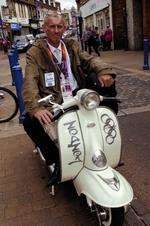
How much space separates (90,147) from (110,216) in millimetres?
554

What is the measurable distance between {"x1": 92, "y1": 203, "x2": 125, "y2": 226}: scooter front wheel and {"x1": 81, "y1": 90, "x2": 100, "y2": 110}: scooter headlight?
0.78m

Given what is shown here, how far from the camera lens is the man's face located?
3.65m

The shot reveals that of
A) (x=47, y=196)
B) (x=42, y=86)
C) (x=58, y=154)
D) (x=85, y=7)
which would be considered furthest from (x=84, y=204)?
(x=85, y=7)

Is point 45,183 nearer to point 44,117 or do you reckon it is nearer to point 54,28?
point 44,117

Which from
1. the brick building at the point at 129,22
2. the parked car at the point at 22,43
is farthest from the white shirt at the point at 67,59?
the parked car at the point at 22,43

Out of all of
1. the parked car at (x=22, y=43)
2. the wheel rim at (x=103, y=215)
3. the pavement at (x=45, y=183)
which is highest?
the wheel rim at (x=103, y=215)

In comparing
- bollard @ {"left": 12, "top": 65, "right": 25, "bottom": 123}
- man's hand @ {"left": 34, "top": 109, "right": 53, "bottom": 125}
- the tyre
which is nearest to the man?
man's hand @ {"left": 34, "top": 109, "right": 53, "bottom": 125}

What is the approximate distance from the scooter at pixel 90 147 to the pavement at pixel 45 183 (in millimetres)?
Result: 429

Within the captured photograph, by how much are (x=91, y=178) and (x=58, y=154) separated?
1.42 ft

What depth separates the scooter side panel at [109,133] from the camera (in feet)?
10.7

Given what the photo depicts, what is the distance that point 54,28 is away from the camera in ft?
12.0

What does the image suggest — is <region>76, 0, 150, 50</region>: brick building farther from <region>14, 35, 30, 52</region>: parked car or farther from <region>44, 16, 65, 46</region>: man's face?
<region>44, 16, 65, 46</region>: man's face

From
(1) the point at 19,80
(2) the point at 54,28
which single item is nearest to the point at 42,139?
(2) the point at 54,28

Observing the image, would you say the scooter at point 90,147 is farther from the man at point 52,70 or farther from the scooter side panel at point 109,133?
the man at point 52,70
